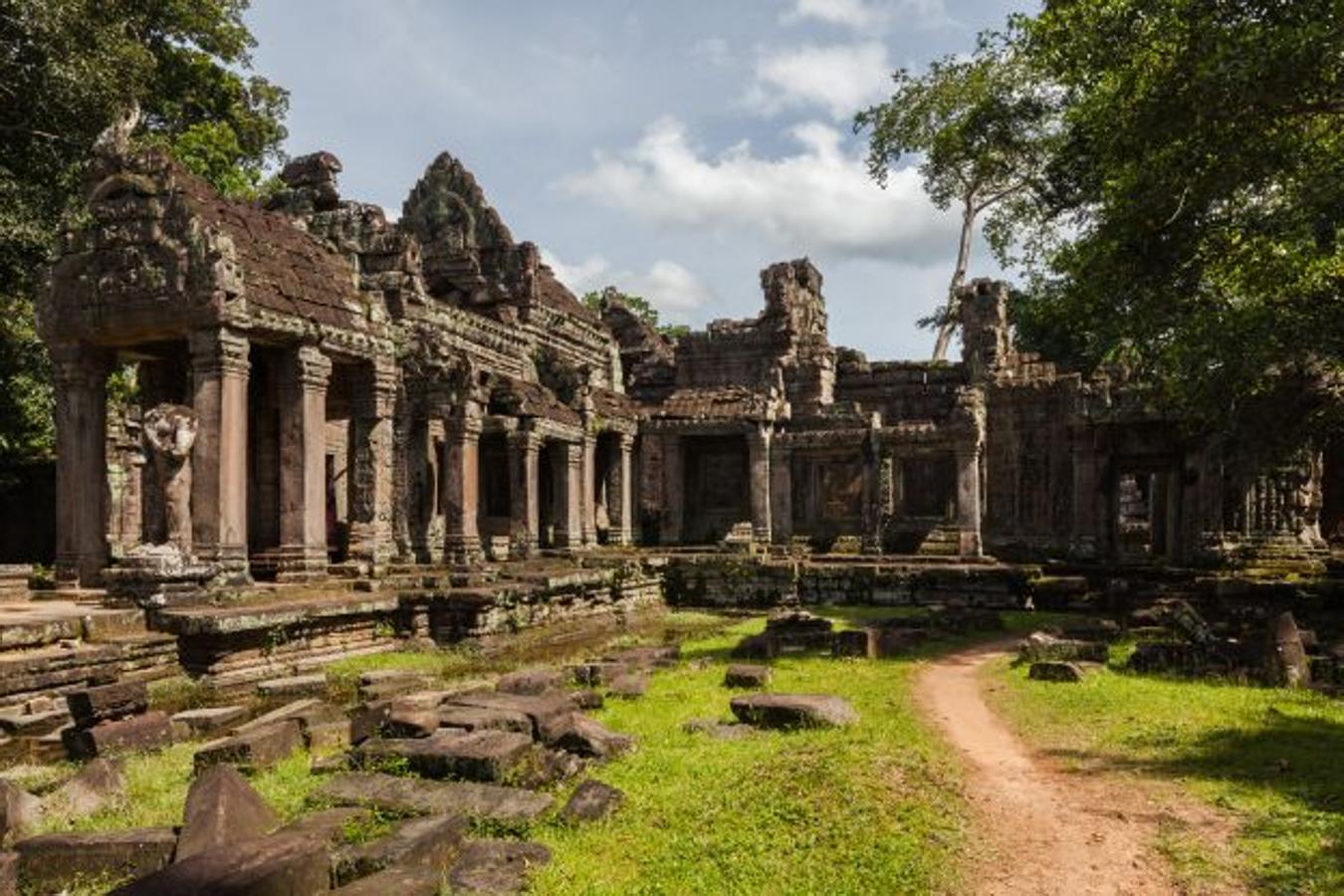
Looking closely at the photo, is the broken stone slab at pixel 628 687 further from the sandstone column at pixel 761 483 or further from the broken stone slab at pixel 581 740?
the sandstone column at pixel 761 483

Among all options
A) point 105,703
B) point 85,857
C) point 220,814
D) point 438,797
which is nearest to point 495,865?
point 438,797

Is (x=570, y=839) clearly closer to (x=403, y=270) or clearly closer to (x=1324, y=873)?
(x=1324, y=873)

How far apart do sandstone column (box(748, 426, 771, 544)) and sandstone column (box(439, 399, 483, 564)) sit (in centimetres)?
845

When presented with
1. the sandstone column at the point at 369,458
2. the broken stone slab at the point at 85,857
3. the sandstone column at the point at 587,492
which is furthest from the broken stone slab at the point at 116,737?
the sandstone column at the point at 587,492

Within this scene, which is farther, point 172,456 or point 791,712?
point 172,456

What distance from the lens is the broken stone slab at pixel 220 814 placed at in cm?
452

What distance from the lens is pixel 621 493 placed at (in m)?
24.8

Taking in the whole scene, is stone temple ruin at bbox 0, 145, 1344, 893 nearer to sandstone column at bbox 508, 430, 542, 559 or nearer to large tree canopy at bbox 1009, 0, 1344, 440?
sandstone column at bbox 508, 430, 542, 559

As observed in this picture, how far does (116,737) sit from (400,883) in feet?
13.6

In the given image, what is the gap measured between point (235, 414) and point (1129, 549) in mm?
25195

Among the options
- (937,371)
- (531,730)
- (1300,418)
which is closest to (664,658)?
(531,730)

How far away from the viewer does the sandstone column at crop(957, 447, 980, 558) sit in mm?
20406

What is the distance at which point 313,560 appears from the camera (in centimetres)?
1245

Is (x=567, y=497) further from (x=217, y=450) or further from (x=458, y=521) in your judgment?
(x=217, y=450)
